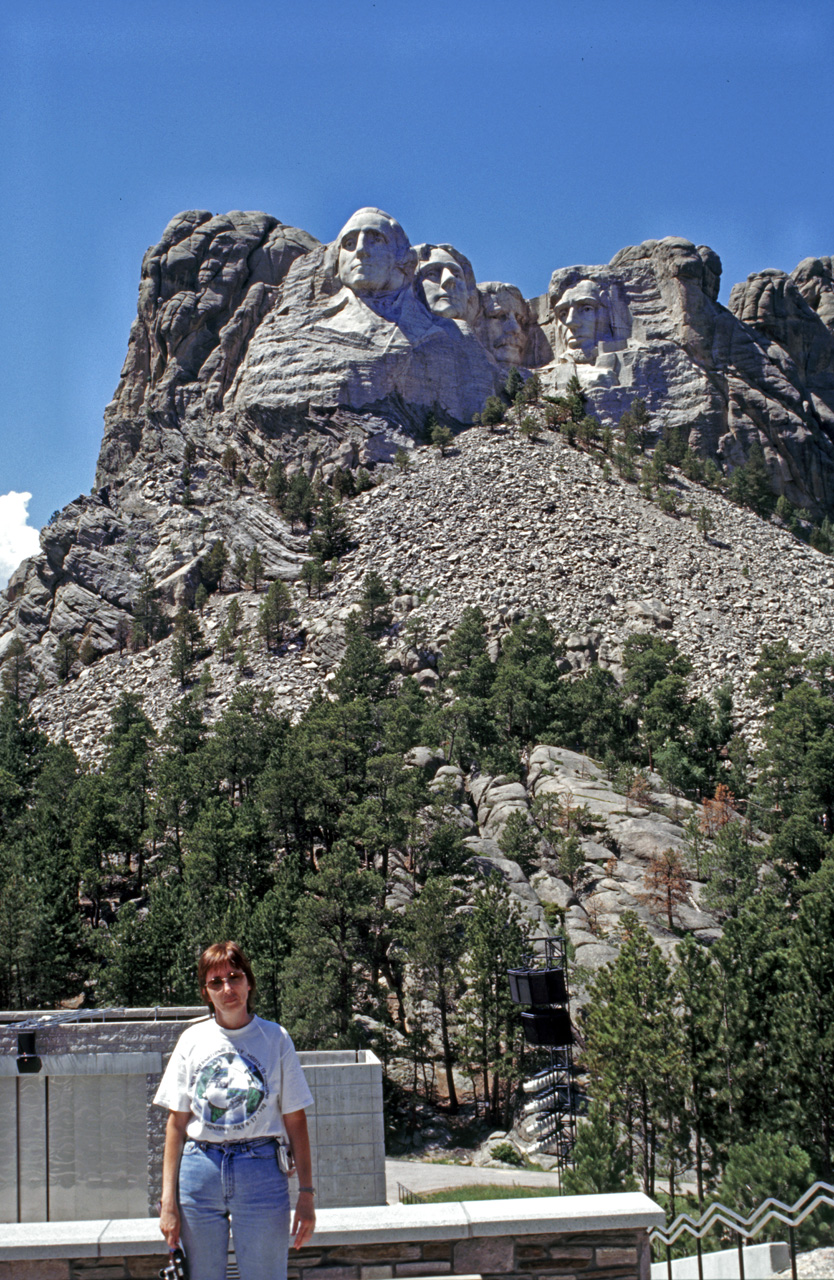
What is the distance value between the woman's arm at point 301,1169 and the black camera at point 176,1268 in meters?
0.53

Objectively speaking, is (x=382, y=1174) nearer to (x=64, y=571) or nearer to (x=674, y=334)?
(x=64, y=571)

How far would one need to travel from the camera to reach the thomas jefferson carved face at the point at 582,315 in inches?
3499

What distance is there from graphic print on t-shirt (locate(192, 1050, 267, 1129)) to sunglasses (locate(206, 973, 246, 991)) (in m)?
0.30

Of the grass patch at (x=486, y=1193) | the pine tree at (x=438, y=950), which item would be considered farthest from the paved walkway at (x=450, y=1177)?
the pine tree at (x=438, y=950)

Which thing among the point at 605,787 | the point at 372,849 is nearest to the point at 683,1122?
the point at 372,849

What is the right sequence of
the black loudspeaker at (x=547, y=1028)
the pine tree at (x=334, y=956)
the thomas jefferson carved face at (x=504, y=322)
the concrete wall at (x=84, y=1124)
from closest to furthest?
1. the concrete wall at (x=84, y=1124)
2. the black loudspeaker at (x=547, y=1028)
3. the pine tree at (x=334, y=956)
4. the thomas jefferson carved face at (x=504, y=322)

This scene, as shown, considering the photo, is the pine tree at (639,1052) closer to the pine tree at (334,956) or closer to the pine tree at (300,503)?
the pine tree at (334,956)

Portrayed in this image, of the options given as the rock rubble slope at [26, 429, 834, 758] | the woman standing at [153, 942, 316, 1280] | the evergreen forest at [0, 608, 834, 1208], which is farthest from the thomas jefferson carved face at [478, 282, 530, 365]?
the woman standing at [153, 942, 316, 1280]

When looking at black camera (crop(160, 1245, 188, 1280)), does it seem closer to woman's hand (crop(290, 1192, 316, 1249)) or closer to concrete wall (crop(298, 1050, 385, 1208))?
woman's hand (crop(290, 1192, 316, 1249))

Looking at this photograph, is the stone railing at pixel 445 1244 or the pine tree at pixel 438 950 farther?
the pine tree at pixel 438 950

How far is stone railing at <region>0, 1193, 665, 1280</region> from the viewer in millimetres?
5609

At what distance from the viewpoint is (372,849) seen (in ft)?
111

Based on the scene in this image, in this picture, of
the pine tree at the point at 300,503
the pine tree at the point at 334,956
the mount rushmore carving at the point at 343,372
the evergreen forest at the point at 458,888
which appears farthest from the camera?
the mount rushmore carving at the point at 343,372

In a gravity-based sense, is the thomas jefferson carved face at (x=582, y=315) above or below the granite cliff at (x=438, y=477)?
above
